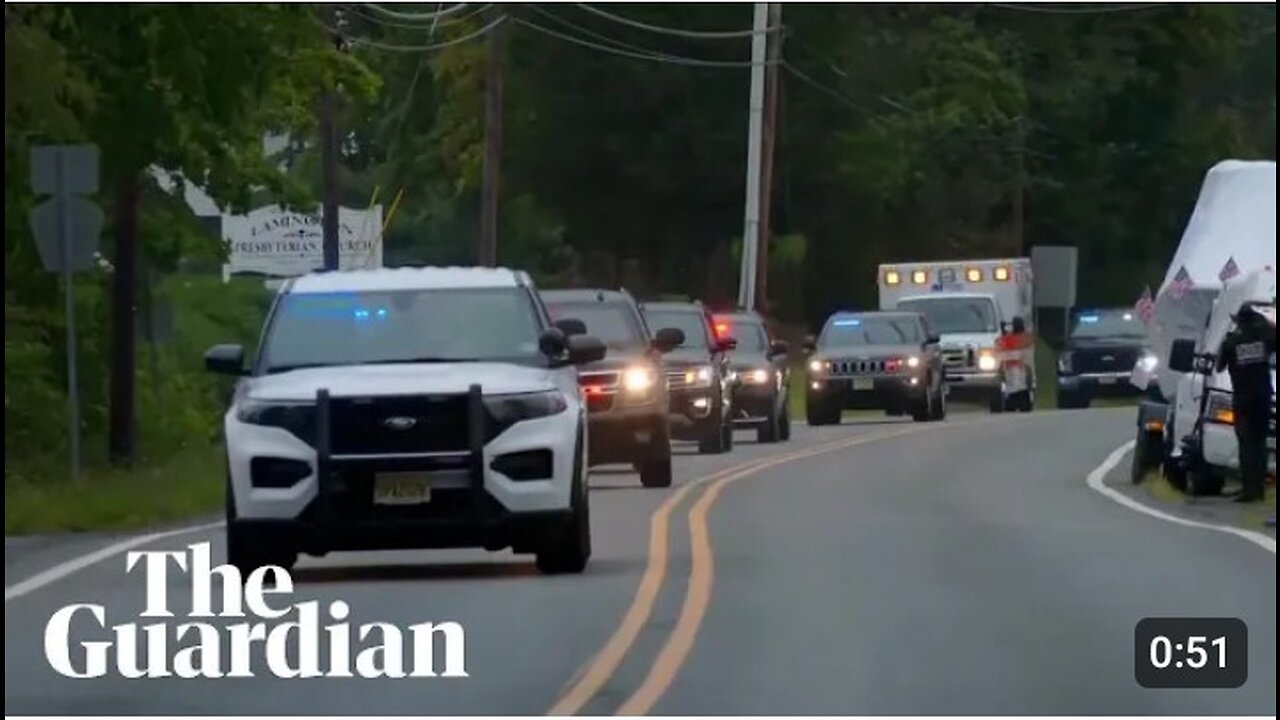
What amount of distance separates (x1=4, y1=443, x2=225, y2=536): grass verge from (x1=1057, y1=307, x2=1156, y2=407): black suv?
86.0ft

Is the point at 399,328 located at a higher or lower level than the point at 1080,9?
lower

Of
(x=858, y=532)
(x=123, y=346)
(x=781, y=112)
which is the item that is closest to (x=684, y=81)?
(x=781, y=112)

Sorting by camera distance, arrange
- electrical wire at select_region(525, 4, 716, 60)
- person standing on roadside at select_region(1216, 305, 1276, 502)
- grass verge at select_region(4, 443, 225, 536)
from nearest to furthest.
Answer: grass verge at select_region(4, 443, 225, 536)
person standing on roadside at select_region(1216, 305, 1276, 502)
electrical wire at select_region(525, 4, 716, 60)

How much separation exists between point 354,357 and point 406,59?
116ft

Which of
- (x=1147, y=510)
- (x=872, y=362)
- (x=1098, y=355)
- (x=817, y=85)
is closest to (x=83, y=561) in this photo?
(x=1147, y=510)

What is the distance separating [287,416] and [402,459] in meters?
0.73

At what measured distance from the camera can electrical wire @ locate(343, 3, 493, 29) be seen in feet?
157

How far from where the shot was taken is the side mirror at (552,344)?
20578 mm

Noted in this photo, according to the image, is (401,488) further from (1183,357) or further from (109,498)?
(1183,357)

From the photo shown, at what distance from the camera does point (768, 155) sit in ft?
199

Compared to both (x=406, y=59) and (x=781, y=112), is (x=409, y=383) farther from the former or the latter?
(x=781, y=112)

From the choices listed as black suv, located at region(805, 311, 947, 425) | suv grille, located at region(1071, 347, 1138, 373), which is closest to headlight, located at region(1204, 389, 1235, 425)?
black suv, located at region(805, 311, 947, 425)

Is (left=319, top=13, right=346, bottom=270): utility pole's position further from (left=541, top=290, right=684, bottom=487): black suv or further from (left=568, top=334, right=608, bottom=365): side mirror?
(left=568, top=334, right=608, bottom=365): side mirror

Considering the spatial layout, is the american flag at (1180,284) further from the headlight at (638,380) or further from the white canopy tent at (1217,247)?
the headlight at (638,380)
